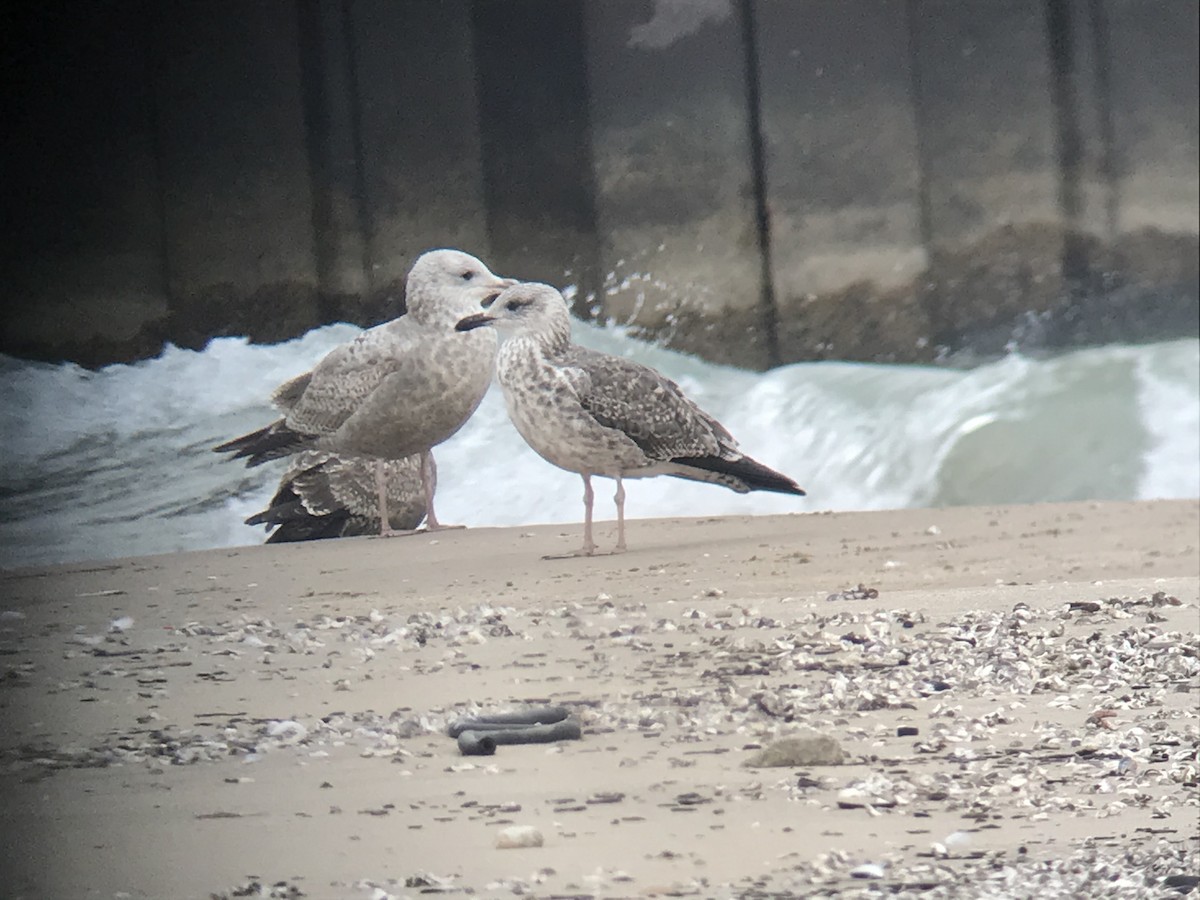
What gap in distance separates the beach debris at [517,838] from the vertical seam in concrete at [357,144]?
90 centimetres

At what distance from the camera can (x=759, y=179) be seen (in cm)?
309

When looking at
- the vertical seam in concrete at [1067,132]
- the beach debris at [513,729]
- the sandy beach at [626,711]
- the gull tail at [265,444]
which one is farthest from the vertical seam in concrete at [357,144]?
the vertical seam in concrete at [1067,132]

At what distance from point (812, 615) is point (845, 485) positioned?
0.90ft

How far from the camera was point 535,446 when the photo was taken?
10.1 ft

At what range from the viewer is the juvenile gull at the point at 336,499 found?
117 inches

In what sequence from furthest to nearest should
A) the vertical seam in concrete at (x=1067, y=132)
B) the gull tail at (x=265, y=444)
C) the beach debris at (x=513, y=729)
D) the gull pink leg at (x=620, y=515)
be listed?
the vertical seam in concrete at (x=1067, y=132), the gull pink leg at (x=620, y=515), the gull tail at (x=265, y=444), the beach debris at (x=513, y=729)

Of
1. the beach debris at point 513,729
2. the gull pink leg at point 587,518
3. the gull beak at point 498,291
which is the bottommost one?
the beach debris at point 513,729

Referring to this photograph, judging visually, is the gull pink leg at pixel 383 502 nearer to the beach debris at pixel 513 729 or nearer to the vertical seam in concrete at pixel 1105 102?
the beach debris at pixel 513 729

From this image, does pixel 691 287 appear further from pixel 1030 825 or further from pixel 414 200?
pixel 1030 825

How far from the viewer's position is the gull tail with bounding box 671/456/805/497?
309cm

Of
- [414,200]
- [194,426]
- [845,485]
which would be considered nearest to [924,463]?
[845,485]

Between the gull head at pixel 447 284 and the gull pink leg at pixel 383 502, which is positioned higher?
the gull head at pixel 447 284

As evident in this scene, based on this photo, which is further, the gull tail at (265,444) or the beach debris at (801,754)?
the gull tail at (265,444)

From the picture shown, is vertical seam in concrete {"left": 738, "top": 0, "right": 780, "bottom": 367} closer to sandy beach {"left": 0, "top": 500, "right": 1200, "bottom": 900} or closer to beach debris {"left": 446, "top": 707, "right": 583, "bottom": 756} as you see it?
sandy beach {"left": 0, "top": 500, "right": 1200, "bottom": 900}
